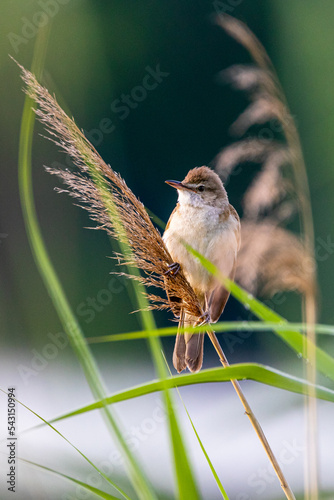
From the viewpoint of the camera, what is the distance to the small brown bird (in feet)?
5.03

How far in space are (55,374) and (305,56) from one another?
2437mm

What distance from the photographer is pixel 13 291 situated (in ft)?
12.1

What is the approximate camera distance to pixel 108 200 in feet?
2.43

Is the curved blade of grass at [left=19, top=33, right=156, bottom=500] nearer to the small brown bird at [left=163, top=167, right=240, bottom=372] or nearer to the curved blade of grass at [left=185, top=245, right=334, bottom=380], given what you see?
the curved blade of grass at [left=185, top=245, right=334, bottom=380]

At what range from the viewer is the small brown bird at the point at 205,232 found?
1532 millimetres

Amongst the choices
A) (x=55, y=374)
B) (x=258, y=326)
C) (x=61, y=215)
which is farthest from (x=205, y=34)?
(x=258, y=326)

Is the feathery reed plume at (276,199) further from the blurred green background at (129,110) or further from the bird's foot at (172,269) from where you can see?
the blurred green background at (129,110)

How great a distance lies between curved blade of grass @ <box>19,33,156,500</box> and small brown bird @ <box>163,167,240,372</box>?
34.0 inches

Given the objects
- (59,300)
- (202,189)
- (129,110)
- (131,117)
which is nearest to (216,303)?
(202,189)

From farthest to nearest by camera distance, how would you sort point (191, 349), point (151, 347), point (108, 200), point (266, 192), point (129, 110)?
point (129, 110), point (191, 349), point (266, 192), point (108, 200), point (151, 347)

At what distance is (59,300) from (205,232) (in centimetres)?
98

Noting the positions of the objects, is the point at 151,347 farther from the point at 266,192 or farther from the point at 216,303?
the point at 216,303

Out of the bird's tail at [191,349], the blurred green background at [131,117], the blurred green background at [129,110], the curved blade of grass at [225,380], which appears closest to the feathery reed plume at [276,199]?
the curved blade of grass at [225,380]

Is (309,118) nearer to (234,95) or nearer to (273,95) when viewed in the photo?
(234,95)
